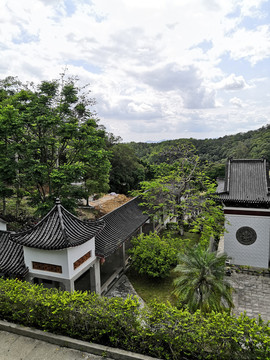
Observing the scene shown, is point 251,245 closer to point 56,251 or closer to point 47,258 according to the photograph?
point 56,251

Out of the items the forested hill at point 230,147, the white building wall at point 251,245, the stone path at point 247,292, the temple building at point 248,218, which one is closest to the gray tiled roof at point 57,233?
the stone path at point 247,292

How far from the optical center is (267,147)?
53.7 m

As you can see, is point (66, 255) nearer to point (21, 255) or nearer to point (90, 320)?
point (21, 255)

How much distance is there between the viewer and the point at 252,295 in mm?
11367

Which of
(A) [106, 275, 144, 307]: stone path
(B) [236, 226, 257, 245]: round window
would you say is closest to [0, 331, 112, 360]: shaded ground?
(A) [106, 275, 144, 307]: stone path

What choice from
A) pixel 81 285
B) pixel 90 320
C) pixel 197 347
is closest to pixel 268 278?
pixel 81 285

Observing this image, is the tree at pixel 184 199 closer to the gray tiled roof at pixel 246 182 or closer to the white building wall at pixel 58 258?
the gray tiled roof at pixel 246 182

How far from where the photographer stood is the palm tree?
8.79 m

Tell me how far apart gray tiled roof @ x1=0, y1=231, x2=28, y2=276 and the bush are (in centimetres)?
529

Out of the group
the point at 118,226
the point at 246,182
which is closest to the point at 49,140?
the point at 118,226

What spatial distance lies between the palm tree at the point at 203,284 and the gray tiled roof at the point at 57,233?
3853mm

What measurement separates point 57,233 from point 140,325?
15.8 ft

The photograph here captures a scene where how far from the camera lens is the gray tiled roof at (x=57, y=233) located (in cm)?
844

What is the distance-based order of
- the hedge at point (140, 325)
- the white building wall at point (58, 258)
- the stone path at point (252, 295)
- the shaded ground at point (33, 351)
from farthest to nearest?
the stone path at point (252, 295) < the white building wall at point (58, 258) < the shaded ground at point (33, 351) < the hedge at point (140, 325)
